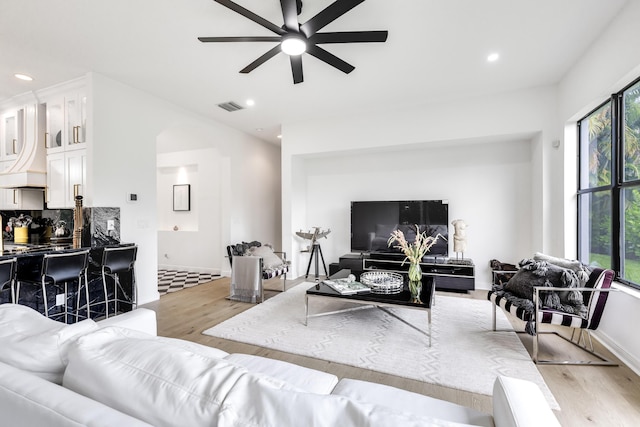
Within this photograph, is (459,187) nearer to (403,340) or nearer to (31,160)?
(403,340)

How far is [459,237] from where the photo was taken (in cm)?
459

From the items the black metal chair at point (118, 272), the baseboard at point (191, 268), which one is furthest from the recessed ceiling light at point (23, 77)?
the baseboard at point (191, 268)

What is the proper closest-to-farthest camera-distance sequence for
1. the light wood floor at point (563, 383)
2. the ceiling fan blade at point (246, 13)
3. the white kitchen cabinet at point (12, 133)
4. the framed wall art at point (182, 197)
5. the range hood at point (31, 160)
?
the light wood floor at point (563, 383)
the ceiling fan blade at point (246, 13)
the range hood at point (31, 160)
the white kitchen cabinet at point (12, 133)
the framed wall art at point (182, 197)

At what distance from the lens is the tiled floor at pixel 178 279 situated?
4.84 metres

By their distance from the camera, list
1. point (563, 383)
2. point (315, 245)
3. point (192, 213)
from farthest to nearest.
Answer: point (192, 213), point (315, 245), point (563, 383)

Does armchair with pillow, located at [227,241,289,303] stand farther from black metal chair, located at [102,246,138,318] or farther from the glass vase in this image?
the glass vase

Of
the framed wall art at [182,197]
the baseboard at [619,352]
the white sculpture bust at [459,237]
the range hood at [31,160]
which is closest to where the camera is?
the baseboard at [619,352]

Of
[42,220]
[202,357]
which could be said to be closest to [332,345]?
[202,357]

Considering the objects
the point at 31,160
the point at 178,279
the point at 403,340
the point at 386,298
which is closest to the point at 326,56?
the point at 386,298

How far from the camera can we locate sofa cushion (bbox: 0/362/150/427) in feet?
2.25

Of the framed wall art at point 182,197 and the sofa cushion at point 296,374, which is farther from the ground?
the framed wall art at point 182,197

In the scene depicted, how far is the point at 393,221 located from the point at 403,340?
2502 mm

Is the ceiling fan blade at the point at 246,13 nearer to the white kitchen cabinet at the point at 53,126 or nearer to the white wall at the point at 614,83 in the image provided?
the white wall at the point at 614,83

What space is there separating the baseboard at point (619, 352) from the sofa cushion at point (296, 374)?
2.58 m
